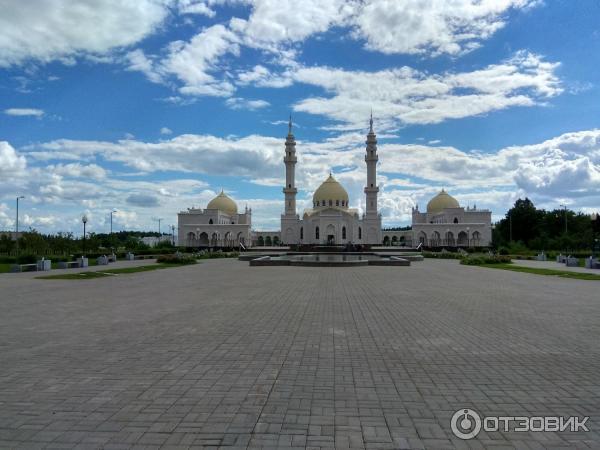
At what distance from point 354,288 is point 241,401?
1099 centimetres

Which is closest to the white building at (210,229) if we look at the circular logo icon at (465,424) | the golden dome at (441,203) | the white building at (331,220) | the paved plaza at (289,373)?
the white building at (331,220)

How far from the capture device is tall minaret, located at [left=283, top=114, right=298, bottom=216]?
7356 cm

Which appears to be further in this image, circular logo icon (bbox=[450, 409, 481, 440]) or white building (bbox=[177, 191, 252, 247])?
white building (bbox=[177, 191, 252, 247])

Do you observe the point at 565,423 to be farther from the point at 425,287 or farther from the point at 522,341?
the point at 425,287

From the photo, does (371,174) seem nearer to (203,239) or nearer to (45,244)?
(203,239)

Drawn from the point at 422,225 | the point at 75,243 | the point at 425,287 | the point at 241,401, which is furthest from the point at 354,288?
the point at 422,225

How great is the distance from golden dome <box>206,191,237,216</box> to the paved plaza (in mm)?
75956

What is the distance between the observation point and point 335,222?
7262 cm

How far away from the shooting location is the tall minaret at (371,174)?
71.9 metres

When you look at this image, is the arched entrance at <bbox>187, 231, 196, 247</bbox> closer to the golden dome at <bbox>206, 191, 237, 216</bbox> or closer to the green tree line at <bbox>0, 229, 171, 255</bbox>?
the golden dome at <bbox>206, 191, 237, 216</bbox>

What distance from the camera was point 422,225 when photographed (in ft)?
257

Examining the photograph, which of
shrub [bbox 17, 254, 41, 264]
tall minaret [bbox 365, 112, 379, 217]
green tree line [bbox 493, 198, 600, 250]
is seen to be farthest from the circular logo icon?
tall minaret [bbox 365, 112, 379, 217]

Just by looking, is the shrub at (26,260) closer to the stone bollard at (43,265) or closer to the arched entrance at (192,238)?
the stone bollard at (43,265)

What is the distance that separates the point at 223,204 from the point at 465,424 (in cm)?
8509
